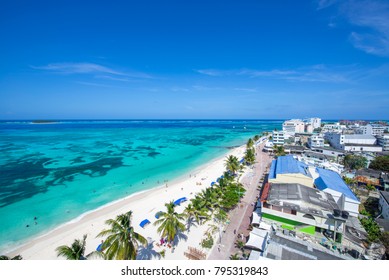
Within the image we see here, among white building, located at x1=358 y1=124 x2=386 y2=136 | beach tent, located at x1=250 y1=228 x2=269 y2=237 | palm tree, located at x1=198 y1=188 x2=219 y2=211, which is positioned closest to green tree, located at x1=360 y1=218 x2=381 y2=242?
beach tent, located at x1=250 y1=228 x2=269 y2=237

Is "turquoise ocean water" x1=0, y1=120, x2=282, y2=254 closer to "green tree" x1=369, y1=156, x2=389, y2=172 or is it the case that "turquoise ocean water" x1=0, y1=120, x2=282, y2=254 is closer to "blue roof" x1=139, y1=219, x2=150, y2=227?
"blue roof" x1=139, y1=219, x2=150, y2=227

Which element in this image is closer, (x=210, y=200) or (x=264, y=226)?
(x=264, y=226)

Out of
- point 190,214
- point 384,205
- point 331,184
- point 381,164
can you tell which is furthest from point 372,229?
point 381,164

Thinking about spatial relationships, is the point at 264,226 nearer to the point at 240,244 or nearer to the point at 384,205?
the point at 240,244

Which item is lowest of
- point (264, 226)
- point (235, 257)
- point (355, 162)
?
point (235, 257)
